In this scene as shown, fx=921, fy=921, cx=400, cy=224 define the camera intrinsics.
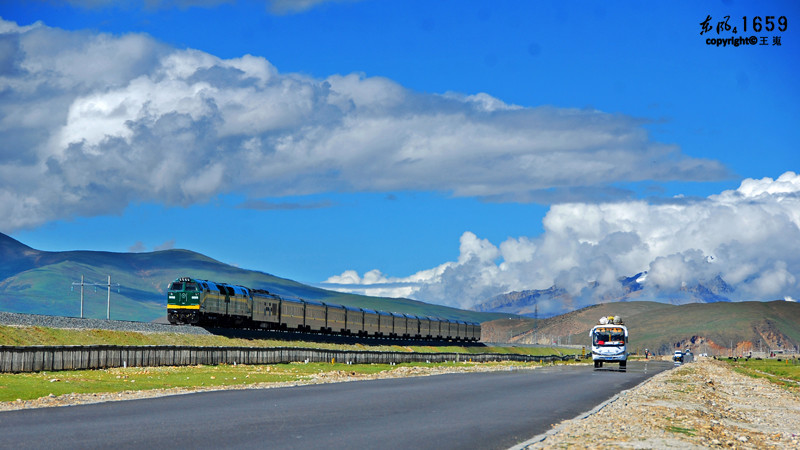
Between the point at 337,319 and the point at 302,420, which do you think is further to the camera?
the point at 337,319

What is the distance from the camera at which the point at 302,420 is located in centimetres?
2398

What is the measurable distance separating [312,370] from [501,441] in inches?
1479

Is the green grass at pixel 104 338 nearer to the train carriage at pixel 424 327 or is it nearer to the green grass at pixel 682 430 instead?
the green grass at pixel 682 430

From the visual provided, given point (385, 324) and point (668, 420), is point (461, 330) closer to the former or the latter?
point (385, 324)

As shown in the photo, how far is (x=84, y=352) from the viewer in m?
46.1

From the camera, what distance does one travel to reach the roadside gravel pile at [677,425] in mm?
21283

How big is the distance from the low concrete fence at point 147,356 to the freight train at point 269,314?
19.6 meters

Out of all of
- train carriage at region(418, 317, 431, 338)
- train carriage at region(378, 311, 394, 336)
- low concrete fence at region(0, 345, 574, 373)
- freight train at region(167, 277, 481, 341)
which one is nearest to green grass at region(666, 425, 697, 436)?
low concrete fence at region(0, 345, 574, 373)

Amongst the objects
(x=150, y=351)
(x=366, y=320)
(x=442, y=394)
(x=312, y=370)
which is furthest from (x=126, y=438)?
(x=366, y=320)

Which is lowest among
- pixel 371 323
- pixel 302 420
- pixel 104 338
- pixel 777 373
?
pixel 777 373

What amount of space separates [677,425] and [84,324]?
184 feet

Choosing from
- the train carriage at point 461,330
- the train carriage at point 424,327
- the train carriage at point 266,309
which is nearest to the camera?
the train carriage at point 266,309

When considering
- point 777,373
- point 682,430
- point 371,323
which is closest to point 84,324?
point 371,323

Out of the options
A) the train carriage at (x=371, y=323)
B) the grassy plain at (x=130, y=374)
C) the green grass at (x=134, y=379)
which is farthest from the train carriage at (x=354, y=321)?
the green grass at (x=134, y=379)
